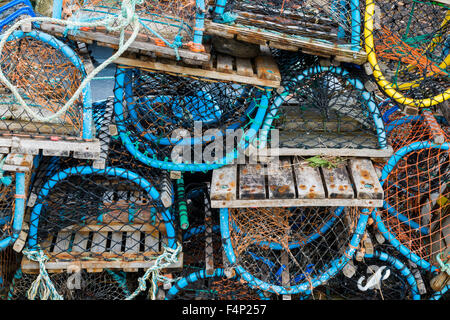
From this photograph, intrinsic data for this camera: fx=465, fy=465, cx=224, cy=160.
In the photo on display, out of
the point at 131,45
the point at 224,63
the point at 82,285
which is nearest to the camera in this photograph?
the point at 131,45

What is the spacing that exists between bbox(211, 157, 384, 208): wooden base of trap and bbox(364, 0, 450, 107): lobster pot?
472 millimetres

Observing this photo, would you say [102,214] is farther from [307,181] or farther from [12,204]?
[307,181]

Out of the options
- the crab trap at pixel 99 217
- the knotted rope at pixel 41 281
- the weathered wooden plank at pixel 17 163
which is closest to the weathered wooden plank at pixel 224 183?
the crab trap at pixel 99 217

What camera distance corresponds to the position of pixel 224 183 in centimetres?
260

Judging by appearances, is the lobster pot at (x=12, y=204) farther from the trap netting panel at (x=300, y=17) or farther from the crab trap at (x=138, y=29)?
the trap netting panel at (x=300, y=17)

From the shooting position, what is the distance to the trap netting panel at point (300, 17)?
244 cm

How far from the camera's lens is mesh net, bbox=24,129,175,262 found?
2730mm

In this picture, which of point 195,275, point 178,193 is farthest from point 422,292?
point 178,193

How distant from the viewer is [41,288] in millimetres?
2836

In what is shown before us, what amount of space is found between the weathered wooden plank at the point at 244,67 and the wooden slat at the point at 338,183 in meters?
0.70

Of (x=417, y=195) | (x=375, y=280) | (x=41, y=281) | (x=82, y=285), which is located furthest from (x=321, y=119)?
(x=41, y=281)

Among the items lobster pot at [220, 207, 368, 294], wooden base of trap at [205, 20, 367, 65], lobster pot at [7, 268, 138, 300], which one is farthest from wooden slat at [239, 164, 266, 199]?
lobster pot at [7, 268, 138, 300]

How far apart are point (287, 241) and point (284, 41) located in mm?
1252

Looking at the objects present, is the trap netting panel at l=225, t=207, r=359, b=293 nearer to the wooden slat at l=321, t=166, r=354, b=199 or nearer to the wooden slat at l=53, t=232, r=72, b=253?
the wooden slat at l=321, t=166, r=354, b=199
